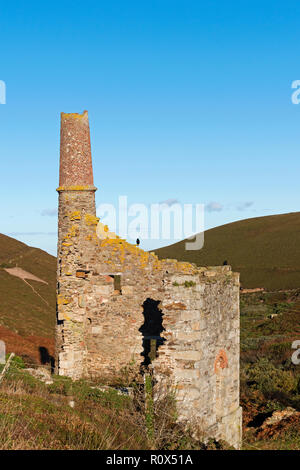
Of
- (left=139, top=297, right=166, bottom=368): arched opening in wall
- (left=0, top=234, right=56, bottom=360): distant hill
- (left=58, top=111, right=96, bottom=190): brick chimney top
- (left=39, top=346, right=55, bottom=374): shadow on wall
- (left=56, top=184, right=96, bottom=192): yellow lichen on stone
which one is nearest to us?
(left=139, top=297, right=166, bottom=368): arched opening in wall

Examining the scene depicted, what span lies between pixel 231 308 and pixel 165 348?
369 cm

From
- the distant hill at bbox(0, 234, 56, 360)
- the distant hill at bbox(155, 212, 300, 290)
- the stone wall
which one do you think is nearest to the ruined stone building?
the stone wall

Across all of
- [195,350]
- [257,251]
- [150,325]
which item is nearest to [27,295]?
[150,325]

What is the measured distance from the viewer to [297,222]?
9362cm

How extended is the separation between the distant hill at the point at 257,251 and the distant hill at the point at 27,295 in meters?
31.1

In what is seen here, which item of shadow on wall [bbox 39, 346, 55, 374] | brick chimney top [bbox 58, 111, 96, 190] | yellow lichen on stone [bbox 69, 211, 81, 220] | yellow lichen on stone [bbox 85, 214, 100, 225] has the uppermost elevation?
brick chimney top [bbox 58, 111, 96, 190]

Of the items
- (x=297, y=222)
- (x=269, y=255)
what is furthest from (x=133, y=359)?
(x=297, y=222)

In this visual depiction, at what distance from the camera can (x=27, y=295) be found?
116 feet

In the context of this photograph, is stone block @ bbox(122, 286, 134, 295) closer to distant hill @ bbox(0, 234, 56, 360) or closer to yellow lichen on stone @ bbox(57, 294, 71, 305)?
yellow lichen on stone @ bbox(57, 294, 71, 305)

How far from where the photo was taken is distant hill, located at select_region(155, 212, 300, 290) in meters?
70.0

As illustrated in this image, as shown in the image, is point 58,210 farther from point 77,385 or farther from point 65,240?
point 77,385

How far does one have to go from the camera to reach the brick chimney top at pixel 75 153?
643 inches

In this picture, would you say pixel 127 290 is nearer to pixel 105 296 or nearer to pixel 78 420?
pixel 105 296

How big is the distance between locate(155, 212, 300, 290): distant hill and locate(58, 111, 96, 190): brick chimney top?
166ft
